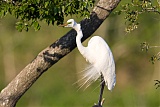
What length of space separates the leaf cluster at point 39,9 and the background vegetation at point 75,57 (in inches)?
384

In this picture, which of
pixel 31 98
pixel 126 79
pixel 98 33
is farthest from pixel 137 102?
pixel 126 79

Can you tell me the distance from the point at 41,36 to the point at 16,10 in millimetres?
13724

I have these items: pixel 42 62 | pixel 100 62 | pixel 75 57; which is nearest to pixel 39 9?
pixel 42 62

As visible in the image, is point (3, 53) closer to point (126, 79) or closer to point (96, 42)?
point (126, 79)

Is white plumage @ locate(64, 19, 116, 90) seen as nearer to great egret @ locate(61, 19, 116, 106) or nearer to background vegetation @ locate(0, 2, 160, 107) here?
great egret @ locate(61, 19, 116, 106)

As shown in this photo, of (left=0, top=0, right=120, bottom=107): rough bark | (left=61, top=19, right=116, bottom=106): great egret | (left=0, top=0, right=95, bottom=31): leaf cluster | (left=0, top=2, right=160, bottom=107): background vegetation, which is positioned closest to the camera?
(left=0, top=0, right=95, bottom=31): leaf cluster

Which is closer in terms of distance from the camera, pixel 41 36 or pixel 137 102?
pixel 137 102

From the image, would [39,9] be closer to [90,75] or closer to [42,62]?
[42,62]

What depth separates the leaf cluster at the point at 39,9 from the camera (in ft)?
16.9

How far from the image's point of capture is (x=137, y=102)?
13117 mm

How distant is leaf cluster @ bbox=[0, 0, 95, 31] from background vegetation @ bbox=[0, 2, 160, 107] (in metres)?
9.75

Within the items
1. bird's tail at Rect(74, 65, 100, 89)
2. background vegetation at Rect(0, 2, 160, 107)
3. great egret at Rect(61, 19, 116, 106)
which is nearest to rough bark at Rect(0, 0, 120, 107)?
great egret at Rect(61, 19, 116, 106)

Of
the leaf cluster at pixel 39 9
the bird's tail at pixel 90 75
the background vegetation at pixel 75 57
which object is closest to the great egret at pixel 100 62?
the bird's tail at pixel 90 75

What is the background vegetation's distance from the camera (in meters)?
16.3
